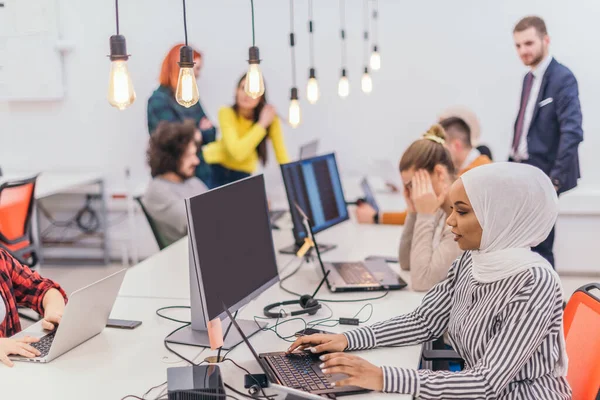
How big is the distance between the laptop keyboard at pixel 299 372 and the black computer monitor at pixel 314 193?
0.93 m

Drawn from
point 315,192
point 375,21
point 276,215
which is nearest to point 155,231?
point 276,215

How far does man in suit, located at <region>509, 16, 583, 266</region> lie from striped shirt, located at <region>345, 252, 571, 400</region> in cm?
232

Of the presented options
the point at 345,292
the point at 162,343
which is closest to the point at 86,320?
the point at 162,343

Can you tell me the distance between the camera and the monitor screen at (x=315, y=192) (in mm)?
2604

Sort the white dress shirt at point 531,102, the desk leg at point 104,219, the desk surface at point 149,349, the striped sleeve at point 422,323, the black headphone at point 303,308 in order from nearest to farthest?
the desk surface at point 149,349
the striped sleeve at point 422,323
the black headphone at point 303,308
the white dress shirt at point 531,102
the desk leg at point 104,219

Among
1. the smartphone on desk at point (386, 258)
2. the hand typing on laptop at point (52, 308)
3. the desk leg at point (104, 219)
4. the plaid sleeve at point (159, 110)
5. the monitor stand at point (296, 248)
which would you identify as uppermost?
the plaid sleeve at point (159, 110)

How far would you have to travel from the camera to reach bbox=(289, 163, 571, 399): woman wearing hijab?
4.92ft

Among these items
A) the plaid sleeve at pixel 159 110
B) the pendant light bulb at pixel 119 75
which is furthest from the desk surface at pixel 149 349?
the plaid sleeve at pixel 159 110

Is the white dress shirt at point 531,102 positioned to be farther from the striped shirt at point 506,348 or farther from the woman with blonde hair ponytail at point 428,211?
the striped shirt at point 506,348

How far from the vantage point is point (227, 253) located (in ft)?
5.86

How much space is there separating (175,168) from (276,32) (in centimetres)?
191

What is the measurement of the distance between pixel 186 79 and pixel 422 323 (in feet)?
3.10

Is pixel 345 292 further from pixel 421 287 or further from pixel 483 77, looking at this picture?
pixel 483 77

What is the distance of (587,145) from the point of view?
4.58 meters
